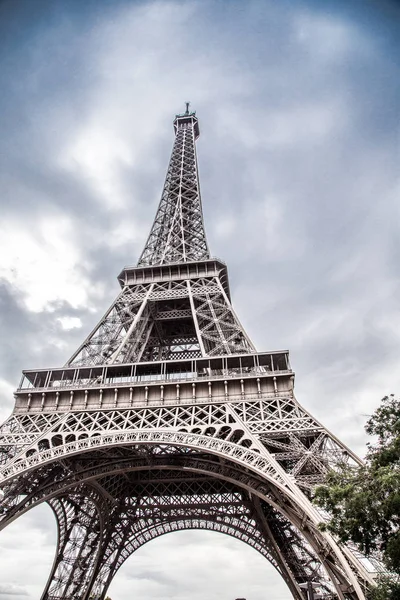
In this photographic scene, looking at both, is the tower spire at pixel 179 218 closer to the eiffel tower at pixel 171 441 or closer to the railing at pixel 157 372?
the eiffel tower at pixel 171 441

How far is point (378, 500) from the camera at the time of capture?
12.2 meters

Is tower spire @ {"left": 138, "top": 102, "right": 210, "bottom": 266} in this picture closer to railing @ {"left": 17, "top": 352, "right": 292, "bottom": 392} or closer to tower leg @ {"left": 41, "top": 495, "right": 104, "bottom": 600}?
railing @ {"left": 17, "top": 352, "right": 292, "bottom": 392}

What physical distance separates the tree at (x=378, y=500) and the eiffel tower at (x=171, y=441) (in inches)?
88.7

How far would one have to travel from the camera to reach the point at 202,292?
102ft

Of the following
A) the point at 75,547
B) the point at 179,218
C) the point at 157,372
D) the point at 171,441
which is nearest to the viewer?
the point at 171,441

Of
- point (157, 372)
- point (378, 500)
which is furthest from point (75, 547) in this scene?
point (378, 500)

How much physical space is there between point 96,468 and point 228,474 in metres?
7.58

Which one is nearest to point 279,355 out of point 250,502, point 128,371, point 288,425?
point 288,425

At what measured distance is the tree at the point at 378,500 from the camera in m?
11.6

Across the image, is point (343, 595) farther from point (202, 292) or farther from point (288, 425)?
point (202, 292)

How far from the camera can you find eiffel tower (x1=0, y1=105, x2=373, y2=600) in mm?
18906

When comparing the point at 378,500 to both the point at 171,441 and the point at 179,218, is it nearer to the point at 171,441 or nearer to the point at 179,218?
the point at 171,441

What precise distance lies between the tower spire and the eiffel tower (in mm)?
240

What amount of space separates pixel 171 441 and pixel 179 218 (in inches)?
993
